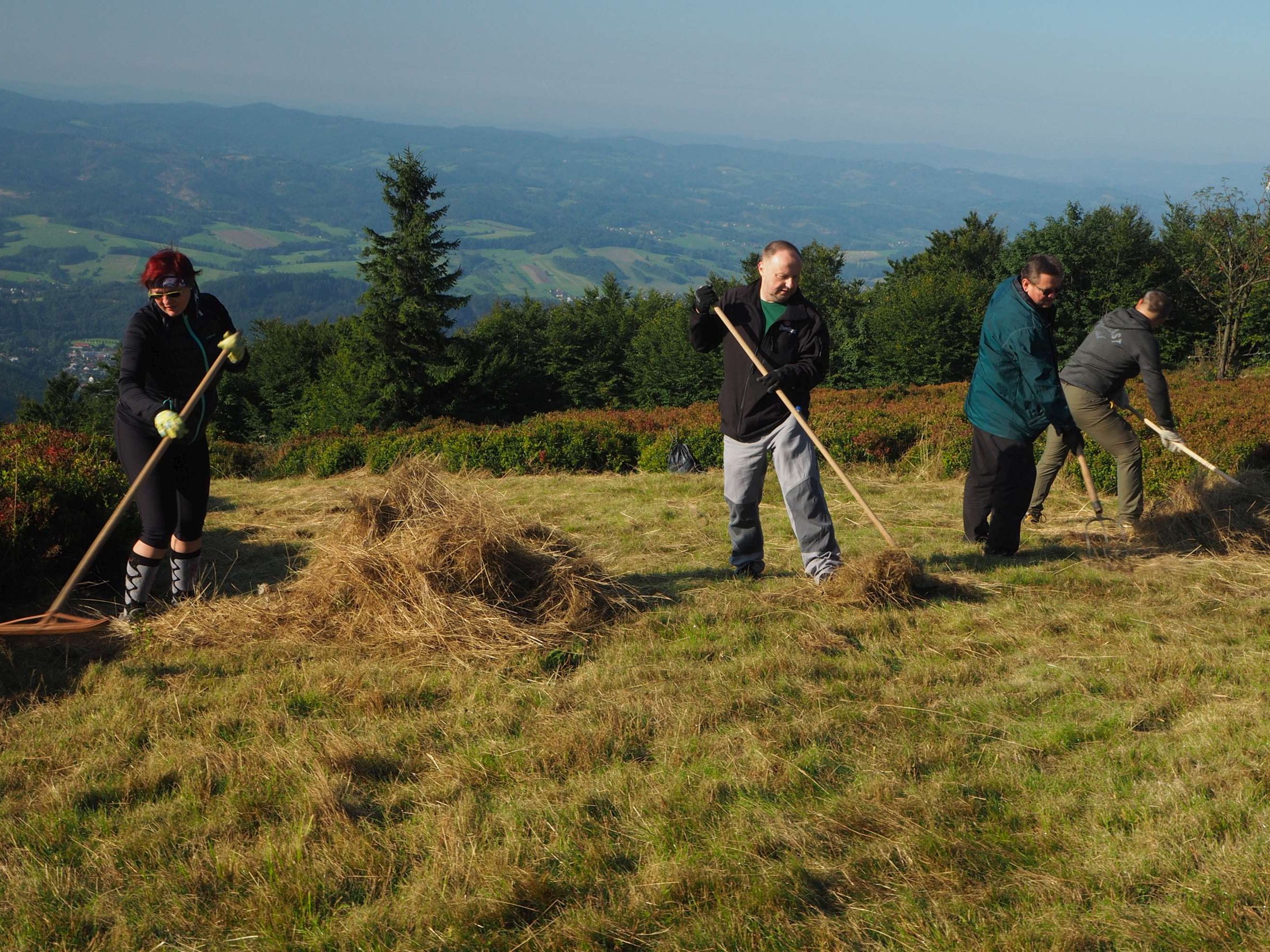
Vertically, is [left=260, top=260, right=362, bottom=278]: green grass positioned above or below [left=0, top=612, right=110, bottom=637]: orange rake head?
above

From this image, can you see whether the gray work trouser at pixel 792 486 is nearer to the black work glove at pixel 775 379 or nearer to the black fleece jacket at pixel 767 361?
the black fleece jacket at pixel 767 361

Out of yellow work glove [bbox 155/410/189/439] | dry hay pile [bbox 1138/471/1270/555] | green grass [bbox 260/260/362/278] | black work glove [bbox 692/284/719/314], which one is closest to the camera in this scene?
yellow work glove [bbox 155/410/189/439]

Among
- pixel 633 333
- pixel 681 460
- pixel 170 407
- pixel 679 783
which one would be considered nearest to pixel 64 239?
pixel 633 333

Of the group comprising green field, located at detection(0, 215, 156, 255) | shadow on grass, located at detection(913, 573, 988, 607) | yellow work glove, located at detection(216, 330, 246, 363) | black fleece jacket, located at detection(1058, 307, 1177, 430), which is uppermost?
green field, located at detection(0, 215, 156, 255)

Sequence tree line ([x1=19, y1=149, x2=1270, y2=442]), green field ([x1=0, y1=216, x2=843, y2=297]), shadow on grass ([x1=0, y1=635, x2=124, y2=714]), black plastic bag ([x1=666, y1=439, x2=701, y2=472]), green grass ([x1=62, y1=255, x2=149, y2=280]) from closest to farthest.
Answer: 1. shadow on grass ([x1=0, y1=635, x2=124, y2=714])
2. black plastic bag ([x1=666, y1=439, x2=701, y2=472])
3. tree line ([x1=19, y1=149, x2=1270, y2=442])
4. green grass ([x1=62, y1=255, x2=149, y2=280])
5. green field ([x1=0, y1=216, x2=843, y2=297])

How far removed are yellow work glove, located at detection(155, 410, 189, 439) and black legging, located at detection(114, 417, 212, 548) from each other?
0.31 meters

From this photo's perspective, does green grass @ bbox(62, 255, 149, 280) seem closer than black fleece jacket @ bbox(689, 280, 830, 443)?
No

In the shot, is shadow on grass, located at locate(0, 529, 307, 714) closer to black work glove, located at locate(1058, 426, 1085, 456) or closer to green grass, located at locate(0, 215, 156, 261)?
black work glove, located at locate(1058, 426, 1085, 456)

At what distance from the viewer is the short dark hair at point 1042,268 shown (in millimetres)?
5770

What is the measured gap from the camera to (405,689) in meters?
4.13

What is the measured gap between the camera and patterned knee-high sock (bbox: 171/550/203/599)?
5.13m

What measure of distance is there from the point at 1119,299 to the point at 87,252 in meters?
184

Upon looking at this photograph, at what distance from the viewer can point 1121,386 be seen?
712cm

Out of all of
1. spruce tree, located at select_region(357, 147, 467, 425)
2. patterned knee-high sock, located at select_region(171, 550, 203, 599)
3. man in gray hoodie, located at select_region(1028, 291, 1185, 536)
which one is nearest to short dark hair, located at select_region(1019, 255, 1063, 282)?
man in gray hoodie, located at select_region(1028, 291, 1185, 536)
